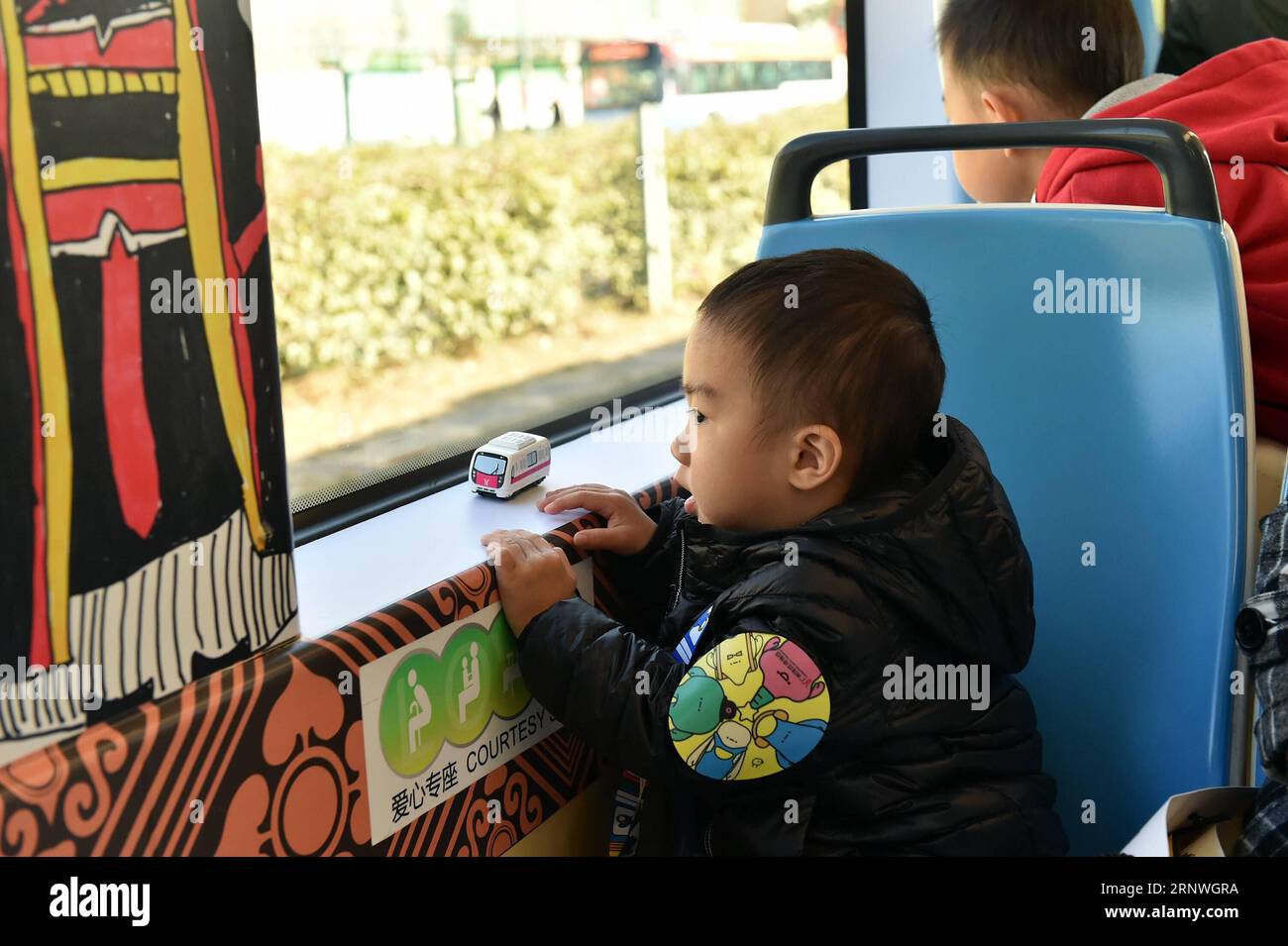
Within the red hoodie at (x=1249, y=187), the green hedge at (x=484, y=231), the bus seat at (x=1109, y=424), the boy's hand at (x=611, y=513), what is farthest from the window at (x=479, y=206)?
the red hoodie at (x=1249, y=187)

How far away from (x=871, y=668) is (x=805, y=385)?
25 cm

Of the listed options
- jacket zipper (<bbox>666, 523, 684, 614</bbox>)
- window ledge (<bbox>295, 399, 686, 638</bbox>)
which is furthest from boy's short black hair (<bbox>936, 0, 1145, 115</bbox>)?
jacket zipper (<bbox>666, 523, 684, 614</bbox>)

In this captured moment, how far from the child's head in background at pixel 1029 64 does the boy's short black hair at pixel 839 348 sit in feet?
2.44

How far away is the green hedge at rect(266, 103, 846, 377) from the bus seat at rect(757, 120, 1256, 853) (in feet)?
1.50

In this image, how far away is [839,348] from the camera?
42.6 inches

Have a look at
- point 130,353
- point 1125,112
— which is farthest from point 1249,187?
point 130,353

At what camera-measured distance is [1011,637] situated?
1.12m

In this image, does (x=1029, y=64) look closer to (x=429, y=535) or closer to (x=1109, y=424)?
(x=1109, y=424)

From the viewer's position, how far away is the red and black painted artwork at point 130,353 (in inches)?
29.8

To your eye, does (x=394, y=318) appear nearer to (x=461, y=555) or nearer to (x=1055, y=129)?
(x=461, y=555)

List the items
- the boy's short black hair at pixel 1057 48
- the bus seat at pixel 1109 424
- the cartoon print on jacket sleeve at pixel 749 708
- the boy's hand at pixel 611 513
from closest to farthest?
1. the cartoon print on jacket sleeve at pixel 749 708
2. the bus seat at pixel 1109 424
3. the boy's hand at pixel 611 513
4. the boy's short black hair at pixel 1057 48

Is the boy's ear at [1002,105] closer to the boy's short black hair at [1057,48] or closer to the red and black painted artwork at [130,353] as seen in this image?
the boy's short black hair at [1057,48]
